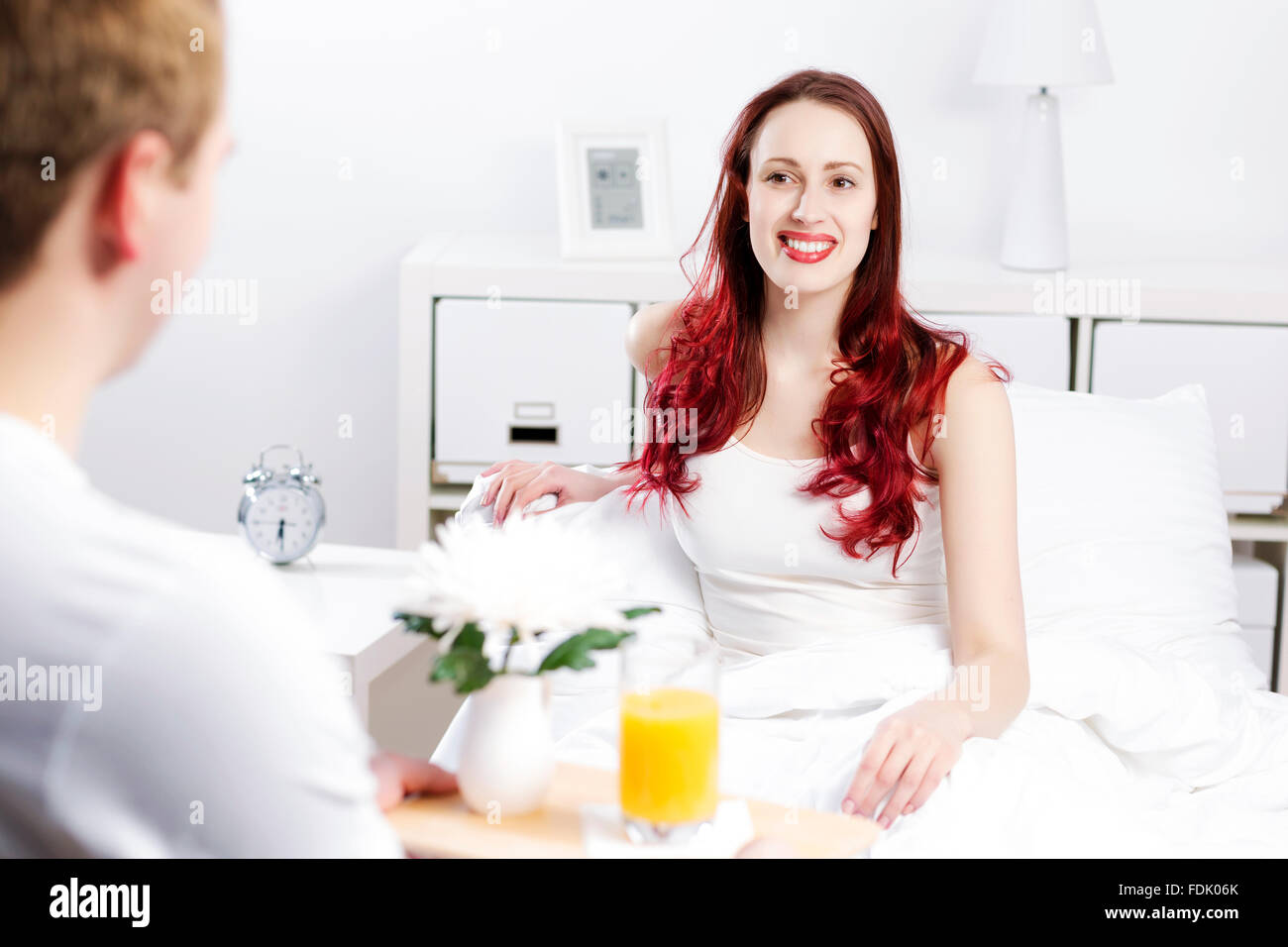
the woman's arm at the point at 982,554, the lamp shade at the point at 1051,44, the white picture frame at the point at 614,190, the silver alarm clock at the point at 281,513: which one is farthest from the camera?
the white picture frame at the point at 614,190

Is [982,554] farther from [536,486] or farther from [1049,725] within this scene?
[536,486]

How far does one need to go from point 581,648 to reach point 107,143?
499mm

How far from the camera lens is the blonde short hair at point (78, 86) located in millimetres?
614

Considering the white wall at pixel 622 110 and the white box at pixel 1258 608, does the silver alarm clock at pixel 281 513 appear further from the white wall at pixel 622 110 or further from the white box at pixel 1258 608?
the white box at pixel 1258 608

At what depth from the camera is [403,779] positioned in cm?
105

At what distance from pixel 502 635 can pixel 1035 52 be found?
185 centimetres

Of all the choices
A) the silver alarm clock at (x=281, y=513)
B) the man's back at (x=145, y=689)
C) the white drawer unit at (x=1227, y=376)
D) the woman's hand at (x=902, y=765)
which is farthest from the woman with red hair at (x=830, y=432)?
the man's back at (x=145, y=689)

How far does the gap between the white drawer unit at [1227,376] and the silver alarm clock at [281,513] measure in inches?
53.5

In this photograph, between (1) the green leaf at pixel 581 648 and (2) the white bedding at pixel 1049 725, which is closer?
(1) the green leaf at pixel 581 648

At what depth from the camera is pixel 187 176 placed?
0.68 m

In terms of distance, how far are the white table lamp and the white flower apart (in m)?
1.76
